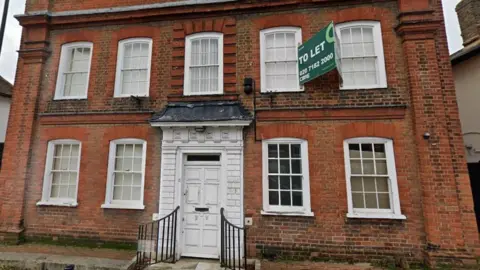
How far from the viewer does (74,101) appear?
7461 mm

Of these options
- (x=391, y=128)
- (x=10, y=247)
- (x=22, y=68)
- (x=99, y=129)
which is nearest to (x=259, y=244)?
(x=391, y=128)

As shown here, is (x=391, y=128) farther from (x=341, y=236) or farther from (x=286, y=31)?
(x=286, y=31)

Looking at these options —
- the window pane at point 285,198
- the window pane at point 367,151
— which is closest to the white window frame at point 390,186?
the window pane at point 367,151

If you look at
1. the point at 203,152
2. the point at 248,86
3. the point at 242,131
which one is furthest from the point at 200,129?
the point at 248,86

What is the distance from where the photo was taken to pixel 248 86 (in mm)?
6676

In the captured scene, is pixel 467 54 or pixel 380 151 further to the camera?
pixel 467 54

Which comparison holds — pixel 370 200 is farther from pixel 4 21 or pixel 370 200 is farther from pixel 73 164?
pixel 4 21

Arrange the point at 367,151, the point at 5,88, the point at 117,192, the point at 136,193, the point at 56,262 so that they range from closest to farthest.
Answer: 1. the point at 56,262
2. the point at 367,151
3. the point at 136,193
4. the point at 117,192
5. the point at 5,88

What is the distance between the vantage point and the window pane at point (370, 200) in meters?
6.04

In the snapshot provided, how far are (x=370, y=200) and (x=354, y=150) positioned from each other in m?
1.26

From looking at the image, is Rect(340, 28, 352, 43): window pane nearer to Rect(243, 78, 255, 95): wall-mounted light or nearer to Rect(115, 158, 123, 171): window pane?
Rect(243, 78, 255, 95): wall-mounted light

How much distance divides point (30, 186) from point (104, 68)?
4.03 meters

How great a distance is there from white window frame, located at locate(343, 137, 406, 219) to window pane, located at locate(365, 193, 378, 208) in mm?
119

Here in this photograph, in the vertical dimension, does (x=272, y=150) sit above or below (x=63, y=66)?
below
